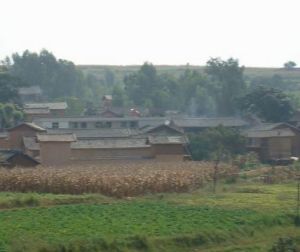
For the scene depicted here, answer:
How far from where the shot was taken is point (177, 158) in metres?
53.4

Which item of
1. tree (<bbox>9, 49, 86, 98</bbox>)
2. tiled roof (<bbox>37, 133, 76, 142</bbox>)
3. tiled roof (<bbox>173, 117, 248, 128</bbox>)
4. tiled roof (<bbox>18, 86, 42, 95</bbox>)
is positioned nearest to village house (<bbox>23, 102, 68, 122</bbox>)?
tiled roof (<bbox>18, 86, 42, 95</bbox>)

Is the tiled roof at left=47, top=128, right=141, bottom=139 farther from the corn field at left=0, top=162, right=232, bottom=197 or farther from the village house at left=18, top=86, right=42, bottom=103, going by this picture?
the village house at left=18, top=86, right=42, bottom=103

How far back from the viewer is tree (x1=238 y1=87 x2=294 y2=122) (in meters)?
74.2

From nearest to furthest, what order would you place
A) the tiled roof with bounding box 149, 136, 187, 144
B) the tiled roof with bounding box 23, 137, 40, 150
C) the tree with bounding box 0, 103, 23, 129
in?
1. the tiled roof with bounding box 149, 136, 187, 144
2. the tiled roof with bounding box 23, 137, 40, 150
3. the tree with bounding box 0, 103, 23, 129

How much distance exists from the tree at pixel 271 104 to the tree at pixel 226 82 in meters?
16.0

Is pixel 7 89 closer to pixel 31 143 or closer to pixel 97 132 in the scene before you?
pixel 97 132

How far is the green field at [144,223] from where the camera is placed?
23562mm

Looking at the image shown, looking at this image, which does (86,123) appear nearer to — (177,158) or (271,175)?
(177,158)

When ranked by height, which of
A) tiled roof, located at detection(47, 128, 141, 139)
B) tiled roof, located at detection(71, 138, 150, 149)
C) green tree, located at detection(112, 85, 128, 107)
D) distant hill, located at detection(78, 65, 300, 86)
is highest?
tiled roof, located at detection(71, 138, 150, 149)

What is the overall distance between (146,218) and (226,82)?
7014 centimetres

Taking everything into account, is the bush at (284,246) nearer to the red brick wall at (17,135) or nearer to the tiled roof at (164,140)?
the tiled roof at (164,140)

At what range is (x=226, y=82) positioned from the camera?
9662cm

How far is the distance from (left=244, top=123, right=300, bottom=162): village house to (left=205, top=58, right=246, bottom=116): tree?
2713 cm

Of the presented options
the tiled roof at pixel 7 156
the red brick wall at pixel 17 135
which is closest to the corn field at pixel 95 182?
the tiled roof at pixel 7 156
